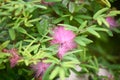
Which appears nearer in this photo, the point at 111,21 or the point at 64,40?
the point at 64,40

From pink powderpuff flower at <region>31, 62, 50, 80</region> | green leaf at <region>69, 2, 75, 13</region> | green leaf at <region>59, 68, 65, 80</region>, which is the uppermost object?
green leaf at <region>69, 2, 75, 13</region>

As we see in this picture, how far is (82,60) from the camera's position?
1.46 metres

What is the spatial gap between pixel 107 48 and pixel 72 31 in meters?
1.21

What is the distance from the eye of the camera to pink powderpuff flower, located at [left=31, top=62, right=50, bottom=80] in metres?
1.33

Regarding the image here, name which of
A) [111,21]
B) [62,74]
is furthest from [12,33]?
[111,21]

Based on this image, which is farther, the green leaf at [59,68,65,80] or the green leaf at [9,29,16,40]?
the green leaf at [9,29,16,40]

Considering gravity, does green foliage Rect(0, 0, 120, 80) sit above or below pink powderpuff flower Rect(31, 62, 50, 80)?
above

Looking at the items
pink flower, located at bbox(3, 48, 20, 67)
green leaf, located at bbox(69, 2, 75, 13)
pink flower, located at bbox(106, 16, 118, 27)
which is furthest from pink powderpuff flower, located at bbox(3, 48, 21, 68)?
pink flower, located at bbox(106, 16, 118, 27)

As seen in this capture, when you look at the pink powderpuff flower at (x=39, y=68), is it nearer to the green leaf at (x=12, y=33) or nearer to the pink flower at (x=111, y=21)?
the green leaf at (x=12, y=33)

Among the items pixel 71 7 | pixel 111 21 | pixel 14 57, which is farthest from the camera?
pixel 111 21

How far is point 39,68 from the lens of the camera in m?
1.35

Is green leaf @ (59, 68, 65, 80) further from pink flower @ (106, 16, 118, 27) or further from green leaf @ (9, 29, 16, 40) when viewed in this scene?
pink flower @ (106, 16, 118, 27)

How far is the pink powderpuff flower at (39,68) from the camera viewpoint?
133cm

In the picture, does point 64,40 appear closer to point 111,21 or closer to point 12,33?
point 12,33
